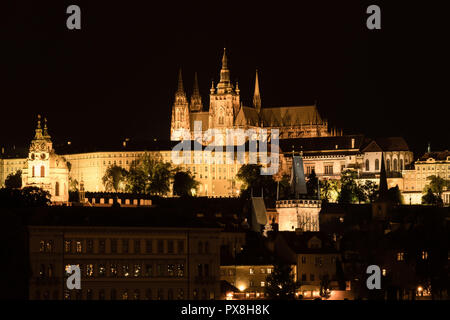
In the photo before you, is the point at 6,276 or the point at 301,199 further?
the point at 301,199

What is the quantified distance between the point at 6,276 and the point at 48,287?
2.87 meters

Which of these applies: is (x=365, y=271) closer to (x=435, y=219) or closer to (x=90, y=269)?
(x=435, y=219)

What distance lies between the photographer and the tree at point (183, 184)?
617 feet

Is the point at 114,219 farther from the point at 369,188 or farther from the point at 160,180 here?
the point at 160,180

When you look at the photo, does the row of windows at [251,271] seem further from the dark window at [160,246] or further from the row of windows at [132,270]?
the row of windows at [132,270]

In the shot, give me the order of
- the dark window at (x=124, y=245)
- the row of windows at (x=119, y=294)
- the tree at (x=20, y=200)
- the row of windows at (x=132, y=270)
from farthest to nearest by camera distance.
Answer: the tree at (x=20, y=200), the dark window at (x=124, y=245), the row of windows at (x=132, y=270), the row of windows at (x=119, y=294)

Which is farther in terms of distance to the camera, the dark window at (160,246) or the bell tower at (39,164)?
the bell tower at (39,164)

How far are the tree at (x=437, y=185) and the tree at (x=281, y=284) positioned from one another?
105 meters

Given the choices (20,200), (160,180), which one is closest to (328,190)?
(160,180)

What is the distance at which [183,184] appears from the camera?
190 meters

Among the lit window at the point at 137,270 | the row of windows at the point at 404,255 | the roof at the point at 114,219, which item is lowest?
the row of windows at the point at 404,255

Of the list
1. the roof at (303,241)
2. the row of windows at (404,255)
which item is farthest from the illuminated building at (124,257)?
the row of windows at (404,255)
